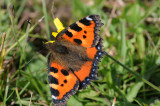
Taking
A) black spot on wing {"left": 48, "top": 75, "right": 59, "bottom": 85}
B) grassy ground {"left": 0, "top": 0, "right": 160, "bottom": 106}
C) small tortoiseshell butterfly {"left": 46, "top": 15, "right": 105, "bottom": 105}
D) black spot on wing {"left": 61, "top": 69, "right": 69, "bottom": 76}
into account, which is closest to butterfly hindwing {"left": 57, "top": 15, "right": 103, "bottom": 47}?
small tortoiseshell butterfly {"left": 46, "top": 15, "right": 105, "bottom": 105}

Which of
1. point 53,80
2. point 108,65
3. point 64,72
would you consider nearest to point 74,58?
point 64,72

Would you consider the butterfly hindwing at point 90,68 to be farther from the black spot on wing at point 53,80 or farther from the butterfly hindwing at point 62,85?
the black spot on wing at point 53,80

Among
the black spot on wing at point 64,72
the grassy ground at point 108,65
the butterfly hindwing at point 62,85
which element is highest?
the grassy ground at point 108,65

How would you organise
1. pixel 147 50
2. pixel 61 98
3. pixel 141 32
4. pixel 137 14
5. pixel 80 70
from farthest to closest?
pixel 137 14 < pixel 141 32 < pixel 147 50 < pixel 80 70 < pixel 61 98

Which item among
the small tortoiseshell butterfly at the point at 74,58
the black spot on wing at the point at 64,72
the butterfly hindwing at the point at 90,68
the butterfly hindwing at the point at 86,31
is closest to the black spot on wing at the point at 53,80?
the small tortoiseshell butterfly at the point at 74,58

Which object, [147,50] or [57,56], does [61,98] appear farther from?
[147,50]

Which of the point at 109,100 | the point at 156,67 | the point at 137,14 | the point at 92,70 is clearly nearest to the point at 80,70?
the point at 92,70
